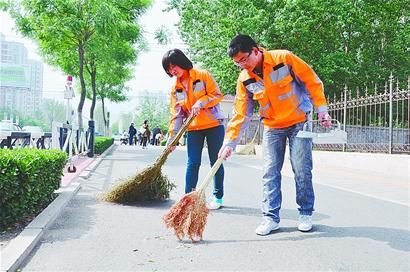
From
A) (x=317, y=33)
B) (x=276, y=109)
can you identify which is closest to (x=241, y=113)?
(x=276, y=109)

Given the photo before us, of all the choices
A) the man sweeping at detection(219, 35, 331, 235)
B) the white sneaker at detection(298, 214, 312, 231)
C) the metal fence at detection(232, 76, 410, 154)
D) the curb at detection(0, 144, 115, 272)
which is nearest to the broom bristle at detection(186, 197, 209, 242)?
the man sweeping at detection(219, 35, 331, 235)

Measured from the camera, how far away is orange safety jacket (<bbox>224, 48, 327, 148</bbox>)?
12.6 ft

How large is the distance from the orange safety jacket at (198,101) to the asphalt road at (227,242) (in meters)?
0.96

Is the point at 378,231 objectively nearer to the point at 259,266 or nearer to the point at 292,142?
the point at 292,142

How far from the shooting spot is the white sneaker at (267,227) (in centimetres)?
393

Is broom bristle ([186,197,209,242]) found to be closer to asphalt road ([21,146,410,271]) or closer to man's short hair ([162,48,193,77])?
asphalt road ([21,146,410,271])

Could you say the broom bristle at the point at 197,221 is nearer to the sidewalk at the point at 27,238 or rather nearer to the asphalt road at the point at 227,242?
the asphalt road at the point at 227,242

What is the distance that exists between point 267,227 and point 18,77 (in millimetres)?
28354

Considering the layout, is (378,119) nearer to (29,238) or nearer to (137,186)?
(137,186)

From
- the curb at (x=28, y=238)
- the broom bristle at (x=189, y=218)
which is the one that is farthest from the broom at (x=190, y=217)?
the curb at (x=28, y=238)

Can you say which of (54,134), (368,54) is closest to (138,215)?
(54,134)

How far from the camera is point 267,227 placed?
13.0ft

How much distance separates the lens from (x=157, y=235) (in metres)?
3.90

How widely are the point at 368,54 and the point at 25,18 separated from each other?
1404 cm
